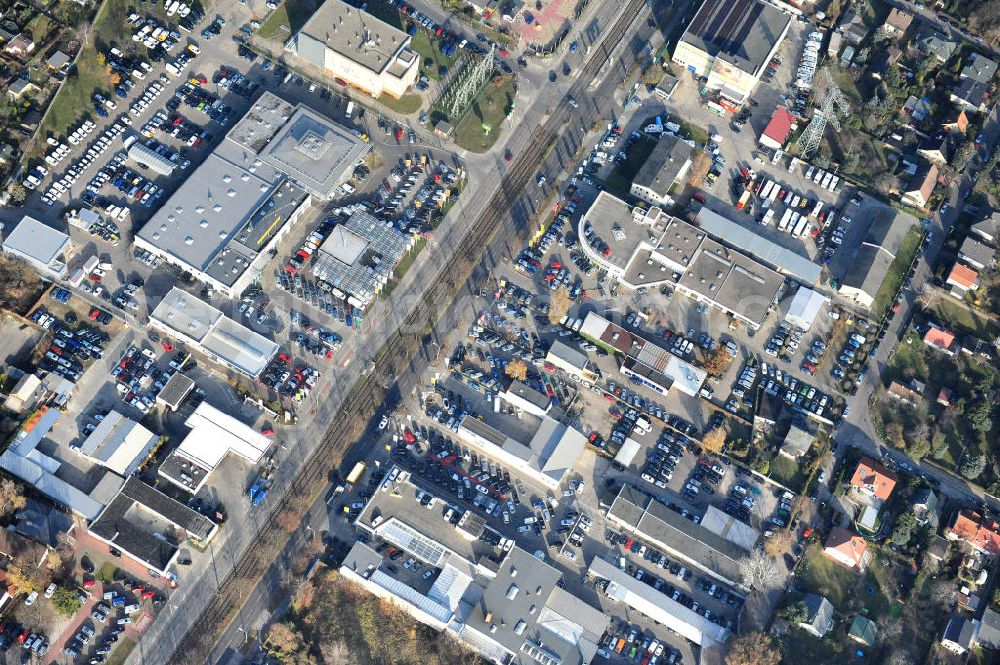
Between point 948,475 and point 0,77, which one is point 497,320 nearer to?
point 948,475

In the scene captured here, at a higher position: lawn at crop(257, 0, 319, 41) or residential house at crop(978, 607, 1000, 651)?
lawn at crop(257, 0, 319, 41)

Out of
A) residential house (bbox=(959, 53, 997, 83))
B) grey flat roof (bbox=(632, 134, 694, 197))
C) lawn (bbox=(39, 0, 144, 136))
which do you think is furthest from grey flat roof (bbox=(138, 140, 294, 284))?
residential house (bbox=(959, 53, 997, 83))

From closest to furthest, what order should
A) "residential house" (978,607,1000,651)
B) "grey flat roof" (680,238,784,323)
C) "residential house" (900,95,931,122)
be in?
"residential house" (978,607,1000,651) < "grey flat roof" (680,238,784,323) < "residential house" (900,95,931,122)

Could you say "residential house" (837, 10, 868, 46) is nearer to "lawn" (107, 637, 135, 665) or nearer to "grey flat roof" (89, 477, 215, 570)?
"grey flat roof" (89, 477, 215, 570)

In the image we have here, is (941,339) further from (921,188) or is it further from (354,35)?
(354,35)

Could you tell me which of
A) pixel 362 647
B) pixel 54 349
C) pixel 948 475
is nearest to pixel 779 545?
pixel 948 475

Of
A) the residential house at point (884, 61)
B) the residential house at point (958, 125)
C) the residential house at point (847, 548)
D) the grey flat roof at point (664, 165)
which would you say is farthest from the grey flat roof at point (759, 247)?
the residential house at point (884, 61)
